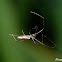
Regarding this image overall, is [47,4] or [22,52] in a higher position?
[47,4]

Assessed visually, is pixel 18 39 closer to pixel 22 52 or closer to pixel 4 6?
pixel 22 52

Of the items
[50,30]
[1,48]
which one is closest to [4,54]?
[1,48]

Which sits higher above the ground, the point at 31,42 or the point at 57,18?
the point at 57,18

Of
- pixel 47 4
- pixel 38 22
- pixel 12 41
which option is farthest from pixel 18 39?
pixel 47 4

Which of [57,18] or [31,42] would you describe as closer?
[57,18]

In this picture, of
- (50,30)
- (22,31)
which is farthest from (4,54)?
(50,30)

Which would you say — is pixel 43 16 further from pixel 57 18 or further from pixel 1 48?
pixel 1 48
